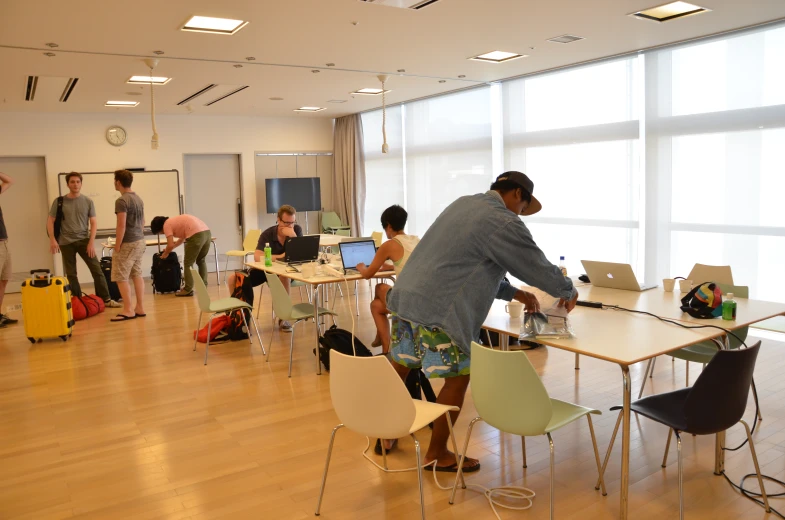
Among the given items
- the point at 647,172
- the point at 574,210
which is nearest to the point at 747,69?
the point at 647,172

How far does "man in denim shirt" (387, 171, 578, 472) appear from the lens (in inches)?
109

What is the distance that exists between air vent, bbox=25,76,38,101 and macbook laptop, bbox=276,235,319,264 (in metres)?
3.66

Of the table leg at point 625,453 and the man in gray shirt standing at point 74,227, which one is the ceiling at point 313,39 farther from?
the table leg at point 625,453

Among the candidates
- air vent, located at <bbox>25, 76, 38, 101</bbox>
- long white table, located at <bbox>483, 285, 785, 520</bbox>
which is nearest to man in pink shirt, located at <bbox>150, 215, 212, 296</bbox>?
air vent, located at <bbox>25, 76, 38, 101</bbox>

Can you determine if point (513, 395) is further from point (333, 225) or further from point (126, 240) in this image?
point (333, 225)

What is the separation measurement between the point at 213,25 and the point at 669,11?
3725 millimetres

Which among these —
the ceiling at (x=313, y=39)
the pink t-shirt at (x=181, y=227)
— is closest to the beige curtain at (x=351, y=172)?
the ceiling at (x=313, y=39)

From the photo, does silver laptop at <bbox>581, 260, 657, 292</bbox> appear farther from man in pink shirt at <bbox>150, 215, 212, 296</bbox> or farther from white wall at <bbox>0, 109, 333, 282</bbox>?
white wall at <bbox>0, 109, 333, 282</bbox>

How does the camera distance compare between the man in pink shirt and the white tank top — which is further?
the man in pink shirt

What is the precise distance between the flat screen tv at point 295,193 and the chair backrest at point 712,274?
27.4 ft

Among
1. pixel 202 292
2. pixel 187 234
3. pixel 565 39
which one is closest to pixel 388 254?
pixel 202 292

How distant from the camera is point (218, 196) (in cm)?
1155

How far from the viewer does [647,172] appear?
6.86m

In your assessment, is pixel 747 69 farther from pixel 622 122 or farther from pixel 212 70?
pixel 212 70
